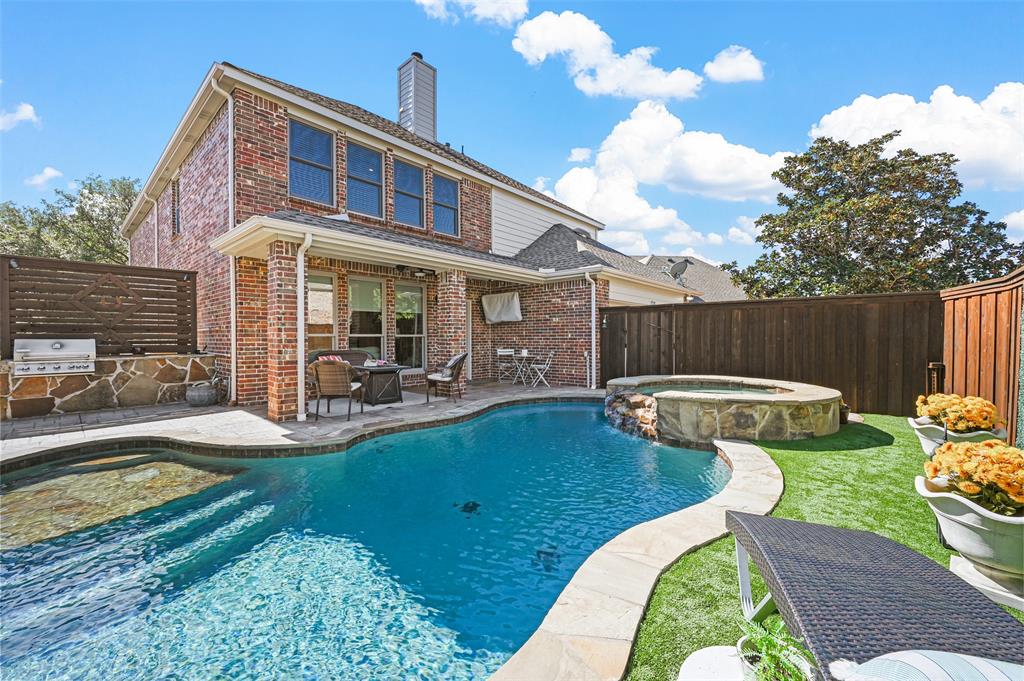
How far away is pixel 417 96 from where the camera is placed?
11648 millimetres

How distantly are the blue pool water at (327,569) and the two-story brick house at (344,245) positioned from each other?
2990 mm

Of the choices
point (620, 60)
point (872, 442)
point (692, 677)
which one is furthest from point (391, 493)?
point (620, 60)

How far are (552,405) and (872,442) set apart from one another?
517cm

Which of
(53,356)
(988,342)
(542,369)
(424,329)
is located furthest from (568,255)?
(53,356)

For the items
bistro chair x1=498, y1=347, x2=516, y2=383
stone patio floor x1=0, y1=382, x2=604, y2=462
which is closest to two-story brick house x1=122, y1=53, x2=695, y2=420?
bistro chair x1=498, y1=347, x2=516, y2=383

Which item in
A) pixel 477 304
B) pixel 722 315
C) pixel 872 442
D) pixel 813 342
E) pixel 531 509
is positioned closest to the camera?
pixel 531 509

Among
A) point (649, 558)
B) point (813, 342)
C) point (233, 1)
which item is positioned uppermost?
point (233, 1)

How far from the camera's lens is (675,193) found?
693 inches

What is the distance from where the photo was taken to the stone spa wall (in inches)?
249

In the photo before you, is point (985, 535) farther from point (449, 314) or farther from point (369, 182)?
point (369, 182)

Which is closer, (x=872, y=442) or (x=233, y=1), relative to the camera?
(x=872, y=442)

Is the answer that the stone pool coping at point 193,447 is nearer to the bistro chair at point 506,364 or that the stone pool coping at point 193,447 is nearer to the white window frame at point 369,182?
the white window frame at point 369,182

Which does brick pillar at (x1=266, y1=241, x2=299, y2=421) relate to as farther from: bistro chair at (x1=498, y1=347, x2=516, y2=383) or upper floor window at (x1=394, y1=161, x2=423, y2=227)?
bistro chair at (x1=498, y1=347, x2=516, y2=383)

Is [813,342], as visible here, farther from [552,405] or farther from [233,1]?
[233,1]
